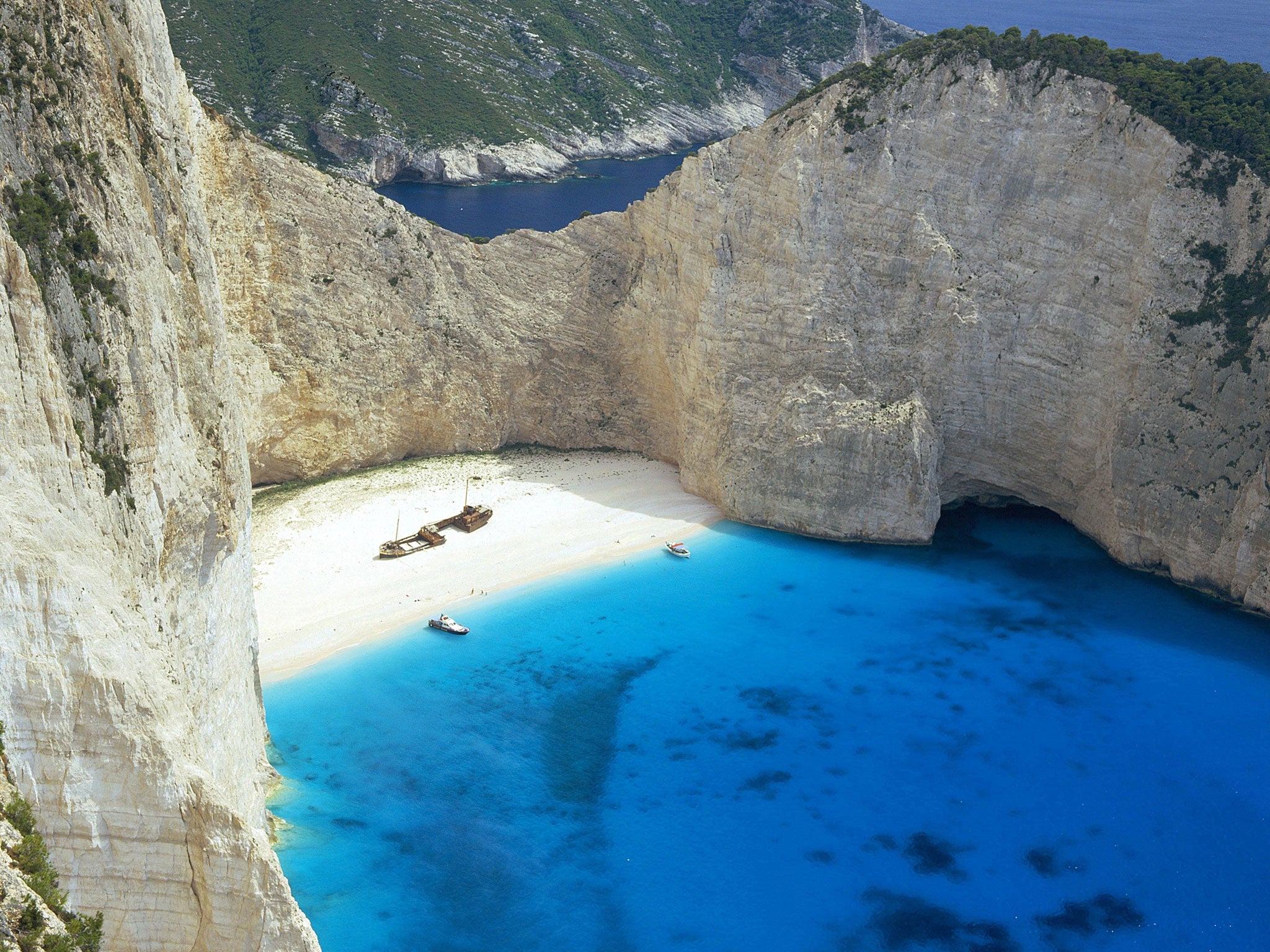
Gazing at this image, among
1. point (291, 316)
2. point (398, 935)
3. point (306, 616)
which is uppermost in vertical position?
point (291, 316)

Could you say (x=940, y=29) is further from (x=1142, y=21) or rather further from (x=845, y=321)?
(x=845, y=321)

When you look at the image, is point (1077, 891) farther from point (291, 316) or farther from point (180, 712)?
point (291, 316)

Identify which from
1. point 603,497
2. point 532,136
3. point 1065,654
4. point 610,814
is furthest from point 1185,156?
point 532,136

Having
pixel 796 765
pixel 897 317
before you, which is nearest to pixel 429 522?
pixel 796 765

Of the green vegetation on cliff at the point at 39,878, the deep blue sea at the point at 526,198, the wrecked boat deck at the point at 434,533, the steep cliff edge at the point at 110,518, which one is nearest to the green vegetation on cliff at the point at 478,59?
the deep blue sea at the point at 526,198

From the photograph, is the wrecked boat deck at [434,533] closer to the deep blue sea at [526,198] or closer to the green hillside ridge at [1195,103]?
the green hillside ridge at [1195,103]

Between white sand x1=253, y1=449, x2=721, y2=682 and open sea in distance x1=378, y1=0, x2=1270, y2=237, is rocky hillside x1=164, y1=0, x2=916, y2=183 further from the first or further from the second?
white sand x1=253, y1=449, x2=721, y2=682

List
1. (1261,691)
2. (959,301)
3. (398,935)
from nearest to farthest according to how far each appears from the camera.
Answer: (398,935) < (1261,691) < (959,301)

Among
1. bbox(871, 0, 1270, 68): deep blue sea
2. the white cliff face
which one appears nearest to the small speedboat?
the white cliff face
